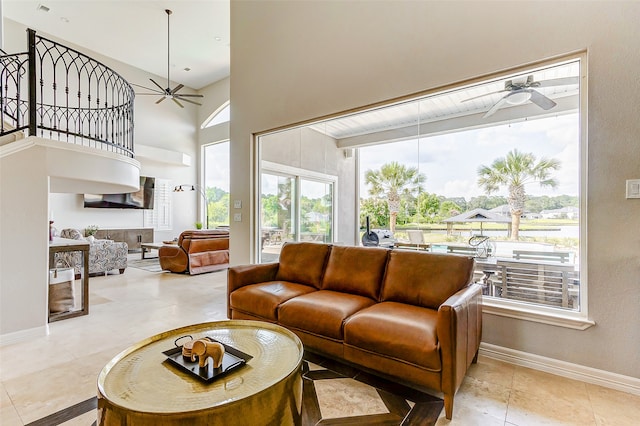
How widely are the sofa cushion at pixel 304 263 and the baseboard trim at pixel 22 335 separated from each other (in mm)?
2330

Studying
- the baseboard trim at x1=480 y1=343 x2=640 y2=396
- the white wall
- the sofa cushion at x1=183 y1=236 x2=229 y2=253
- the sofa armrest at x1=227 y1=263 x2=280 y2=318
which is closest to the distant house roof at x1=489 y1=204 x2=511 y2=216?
the white wall

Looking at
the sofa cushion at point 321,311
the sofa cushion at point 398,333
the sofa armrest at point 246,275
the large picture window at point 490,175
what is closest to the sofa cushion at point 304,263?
the sofa armrest at point 246,275

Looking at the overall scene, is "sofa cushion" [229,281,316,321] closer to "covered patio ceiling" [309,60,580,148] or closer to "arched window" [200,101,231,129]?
"covered patio ceiling" [309,60,580,148]

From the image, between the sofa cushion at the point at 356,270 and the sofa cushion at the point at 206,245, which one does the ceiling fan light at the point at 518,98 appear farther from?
the sofa cushion at the point at 206,245

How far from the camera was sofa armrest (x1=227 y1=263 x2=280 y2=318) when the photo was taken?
2.96 m

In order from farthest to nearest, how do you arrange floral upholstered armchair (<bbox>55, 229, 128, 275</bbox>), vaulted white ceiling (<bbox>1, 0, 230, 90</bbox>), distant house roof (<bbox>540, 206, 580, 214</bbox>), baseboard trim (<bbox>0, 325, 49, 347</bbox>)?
1. vaulted white ceiling (<bbox>1, 0, 230, 90</bbox>)
2. floral upholstered armchair (<bbox>55, 229, 128, 275</bbox>)
3. baseboard trim (<bbox>0, 325, 49, 347</bbox>)
4. distant house roof (<bbox>540, 206, 580, 214</bbox>)

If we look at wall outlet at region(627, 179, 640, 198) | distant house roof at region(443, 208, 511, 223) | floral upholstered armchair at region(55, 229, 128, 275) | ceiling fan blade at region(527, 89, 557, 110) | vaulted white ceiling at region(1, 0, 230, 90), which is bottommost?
floral upholstered armchair at region(55, 229, 128, 275)

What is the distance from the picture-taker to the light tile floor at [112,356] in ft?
5.83

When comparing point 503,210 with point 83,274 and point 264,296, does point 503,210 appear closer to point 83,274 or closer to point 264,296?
point 264,296

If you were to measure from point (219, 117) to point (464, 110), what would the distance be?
28.0ft

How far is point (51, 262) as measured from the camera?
357 centimetres

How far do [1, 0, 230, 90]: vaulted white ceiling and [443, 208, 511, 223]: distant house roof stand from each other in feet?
20.4

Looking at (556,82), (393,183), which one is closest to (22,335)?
(393,183)

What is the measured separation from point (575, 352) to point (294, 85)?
3791mm
